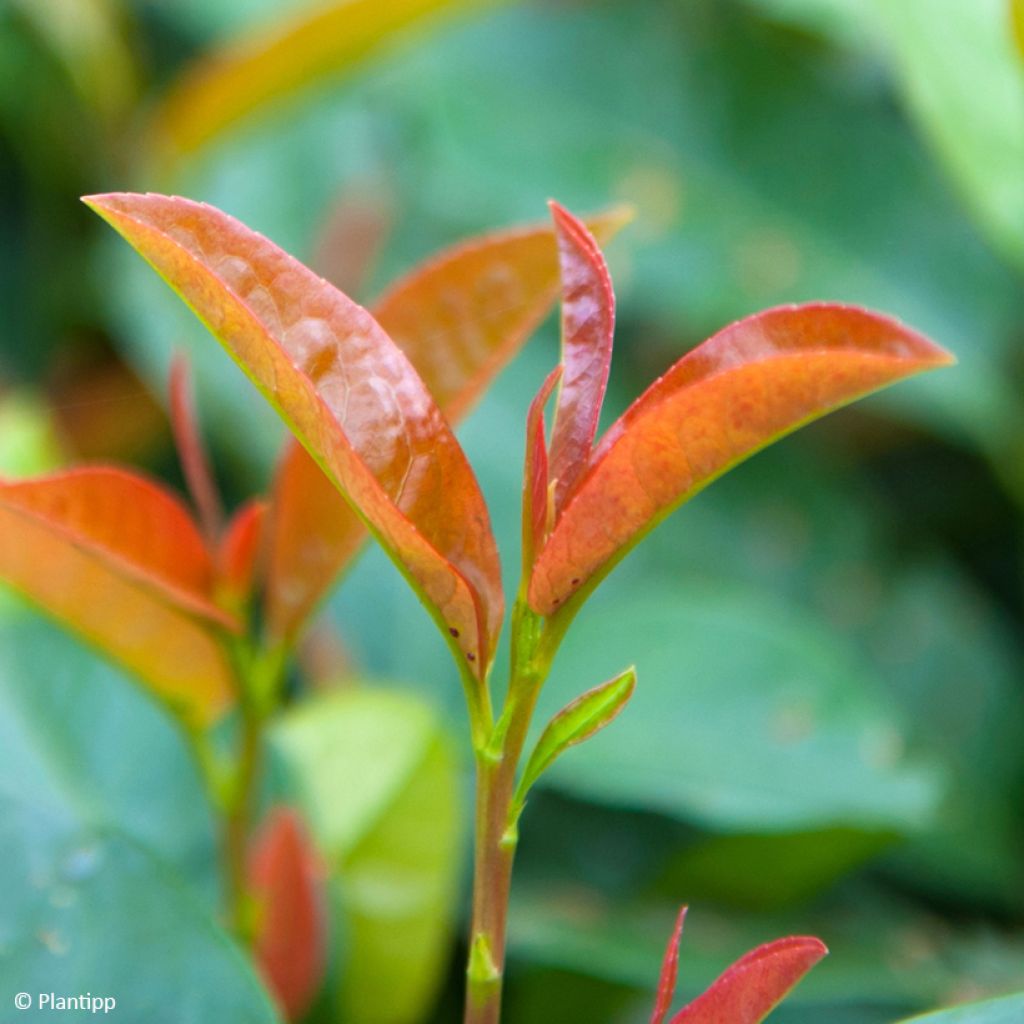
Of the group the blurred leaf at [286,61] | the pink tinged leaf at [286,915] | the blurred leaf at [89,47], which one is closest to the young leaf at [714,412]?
the pink tinged leaf at [286,915]

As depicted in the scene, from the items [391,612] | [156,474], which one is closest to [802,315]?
[391,612]

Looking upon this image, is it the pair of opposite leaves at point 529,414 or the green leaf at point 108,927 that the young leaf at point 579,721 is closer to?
the pair of opposite leaves at point 529,414

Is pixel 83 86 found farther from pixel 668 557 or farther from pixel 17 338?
pixel 668 557

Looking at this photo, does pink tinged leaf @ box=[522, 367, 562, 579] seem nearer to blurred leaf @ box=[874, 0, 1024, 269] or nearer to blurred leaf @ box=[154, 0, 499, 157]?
blurred leaf @ box=[874, 0, 1024, 269]

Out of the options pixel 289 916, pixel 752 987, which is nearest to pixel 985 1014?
pixel 752 987

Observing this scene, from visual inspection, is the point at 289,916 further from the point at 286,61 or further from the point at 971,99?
the point at 286,61

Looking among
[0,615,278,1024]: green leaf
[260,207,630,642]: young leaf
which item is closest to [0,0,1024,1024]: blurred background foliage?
[0,615,278,1024]: green leaf
